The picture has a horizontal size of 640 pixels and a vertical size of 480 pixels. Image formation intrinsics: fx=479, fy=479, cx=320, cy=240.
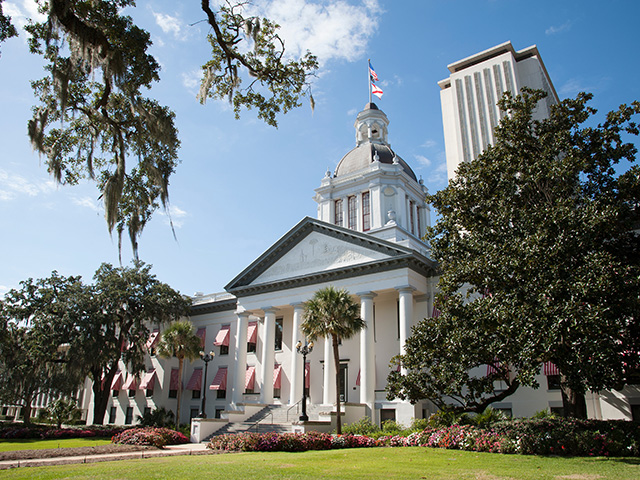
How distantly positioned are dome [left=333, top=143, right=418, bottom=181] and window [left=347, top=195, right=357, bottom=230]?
9.06 ft

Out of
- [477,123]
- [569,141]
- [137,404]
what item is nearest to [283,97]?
[569,141]

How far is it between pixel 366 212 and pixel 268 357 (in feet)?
55.8

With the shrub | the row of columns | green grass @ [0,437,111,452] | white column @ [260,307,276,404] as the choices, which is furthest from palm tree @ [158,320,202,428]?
the shrub

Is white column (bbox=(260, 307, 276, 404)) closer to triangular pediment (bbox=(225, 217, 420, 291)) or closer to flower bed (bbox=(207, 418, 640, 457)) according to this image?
triangular pediment (bbox=(225, 217, 420, 291))

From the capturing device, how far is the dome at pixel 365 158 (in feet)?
150

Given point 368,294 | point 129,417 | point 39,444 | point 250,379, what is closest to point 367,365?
point 368,294

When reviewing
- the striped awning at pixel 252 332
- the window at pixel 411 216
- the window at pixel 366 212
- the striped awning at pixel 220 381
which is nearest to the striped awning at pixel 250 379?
the striped awning at pixel 252 332

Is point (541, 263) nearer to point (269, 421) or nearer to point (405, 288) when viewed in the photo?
point (405, 288)

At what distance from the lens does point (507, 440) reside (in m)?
16.2

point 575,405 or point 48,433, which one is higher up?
point 575,405

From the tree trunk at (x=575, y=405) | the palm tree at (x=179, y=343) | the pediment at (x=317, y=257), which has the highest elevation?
the pediment at (x=317, y=257)

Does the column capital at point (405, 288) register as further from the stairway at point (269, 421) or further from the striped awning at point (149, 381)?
the striped awning at point (149, 381)

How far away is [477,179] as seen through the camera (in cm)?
1956

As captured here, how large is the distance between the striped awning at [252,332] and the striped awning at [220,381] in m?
3.47
